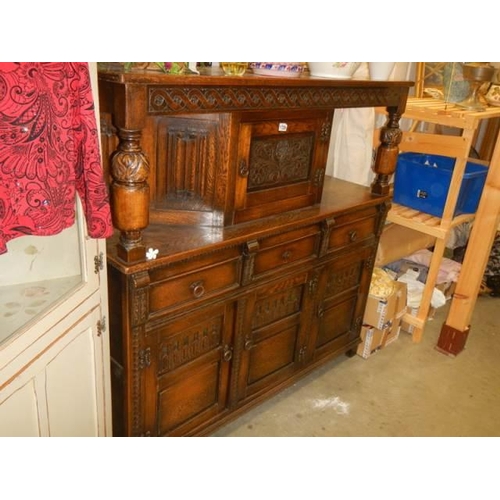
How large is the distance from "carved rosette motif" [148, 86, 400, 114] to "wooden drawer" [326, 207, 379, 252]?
474 mm

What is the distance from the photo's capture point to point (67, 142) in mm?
873

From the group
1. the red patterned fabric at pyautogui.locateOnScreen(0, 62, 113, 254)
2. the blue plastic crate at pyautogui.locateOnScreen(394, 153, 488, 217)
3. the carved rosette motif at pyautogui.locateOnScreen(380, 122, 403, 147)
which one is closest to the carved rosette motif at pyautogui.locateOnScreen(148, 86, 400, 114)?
the carved rosette motif at pyautogui.locateOnScreen(380, 122, 403, 147)

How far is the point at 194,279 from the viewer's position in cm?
150

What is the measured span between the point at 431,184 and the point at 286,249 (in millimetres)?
1204

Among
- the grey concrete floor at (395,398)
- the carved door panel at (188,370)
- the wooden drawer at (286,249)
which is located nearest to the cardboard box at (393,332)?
the grey concrete floor at (395,398)

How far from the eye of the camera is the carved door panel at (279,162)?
5.31 ft

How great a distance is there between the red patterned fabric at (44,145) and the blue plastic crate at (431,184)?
2.06 m

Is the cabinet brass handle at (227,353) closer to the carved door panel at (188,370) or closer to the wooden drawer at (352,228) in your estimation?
the carved door panel at (188,370)

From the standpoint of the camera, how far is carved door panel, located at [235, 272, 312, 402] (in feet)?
5.90

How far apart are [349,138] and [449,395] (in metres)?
1.40

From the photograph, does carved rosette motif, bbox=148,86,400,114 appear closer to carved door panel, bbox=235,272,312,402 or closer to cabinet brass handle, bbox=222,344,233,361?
carved door panel, bbox=235,272,312,402
